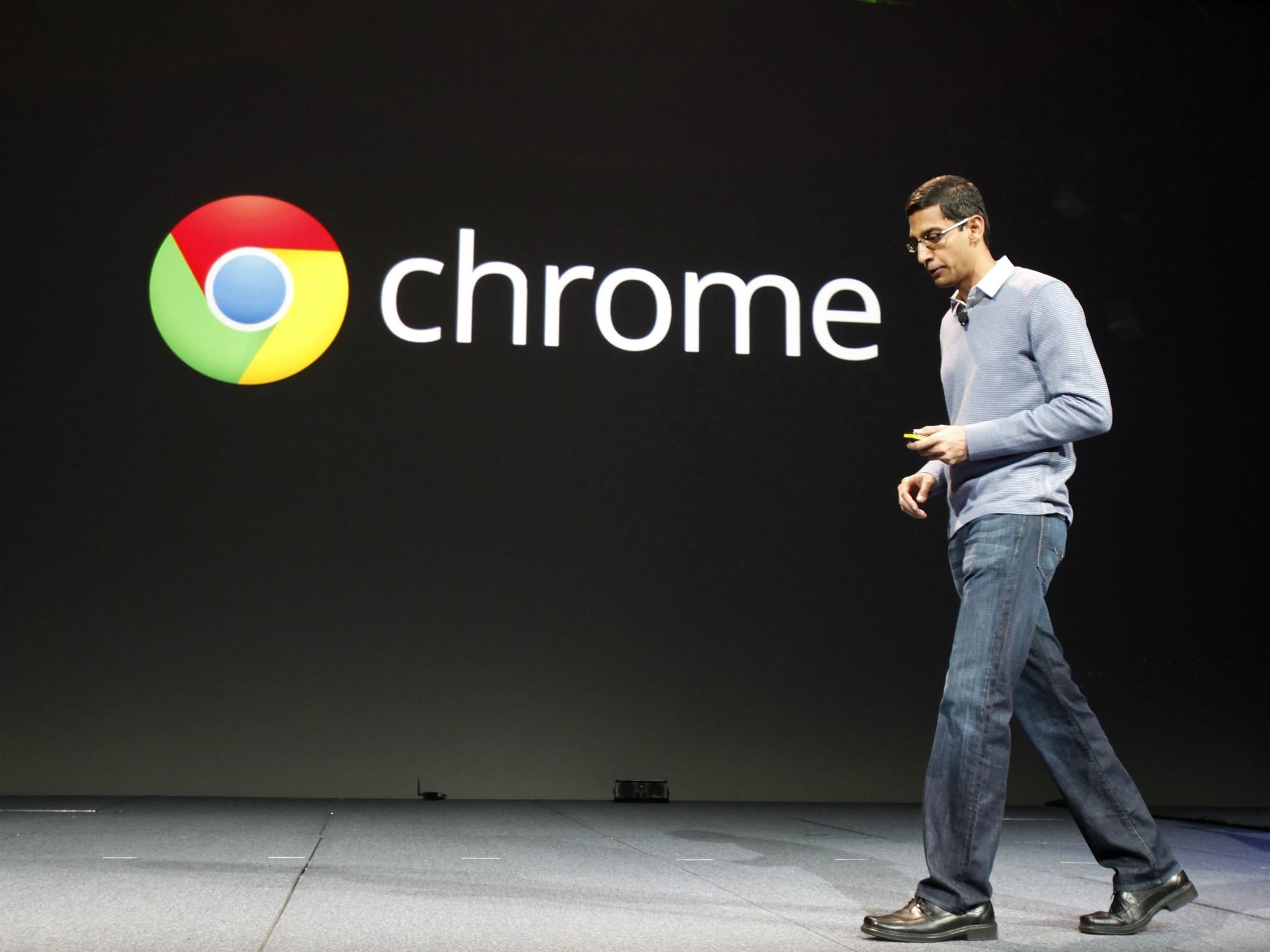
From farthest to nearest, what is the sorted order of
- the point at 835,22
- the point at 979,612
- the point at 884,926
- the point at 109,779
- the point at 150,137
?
the point at 835,22 → the point at 150,137 → the point at 109,779 → the point at 979,612 → the point at 884,926

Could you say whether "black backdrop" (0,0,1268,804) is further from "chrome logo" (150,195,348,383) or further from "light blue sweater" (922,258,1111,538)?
"light blue sweater" (922,258,1111,538)

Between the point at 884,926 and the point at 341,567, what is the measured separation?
2.35m

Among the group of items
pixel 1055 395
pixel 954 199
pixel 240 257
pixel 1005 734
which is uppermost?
pixel 240 257

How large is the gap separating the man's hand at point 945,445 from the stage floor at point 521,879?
0.65 m

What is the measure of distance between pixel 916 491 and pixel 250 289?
2417mm

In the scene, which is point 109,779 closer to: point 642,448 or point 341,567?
point 341,567

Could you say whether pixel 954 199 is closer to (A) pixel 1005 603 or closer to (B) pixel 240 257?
(A) pixel 1005 603

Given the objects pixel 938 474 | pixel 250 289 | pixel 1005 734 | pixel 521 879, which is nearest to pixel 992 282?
pixel 938 474

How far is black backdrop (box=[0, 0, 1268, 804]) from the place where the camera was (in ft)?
11.3

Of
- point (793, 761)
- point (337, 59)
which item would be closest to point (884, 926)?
point (793, 761)

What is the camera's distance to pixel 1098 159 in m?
4.11

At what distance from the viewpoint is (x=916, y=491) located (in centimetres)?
184

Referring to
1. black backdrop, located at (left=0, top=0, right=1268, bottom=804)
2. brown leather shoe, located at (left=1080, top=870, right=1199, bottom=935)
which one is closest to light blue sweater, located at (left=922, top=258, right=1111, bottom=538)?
brown leather shoe, located at (left=1080, top=870, right=1199, bottom=935)

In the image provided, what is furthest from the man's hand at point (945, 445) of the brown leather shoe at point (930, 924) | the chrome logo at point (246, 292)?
the chrome logo at point (246, 292)
